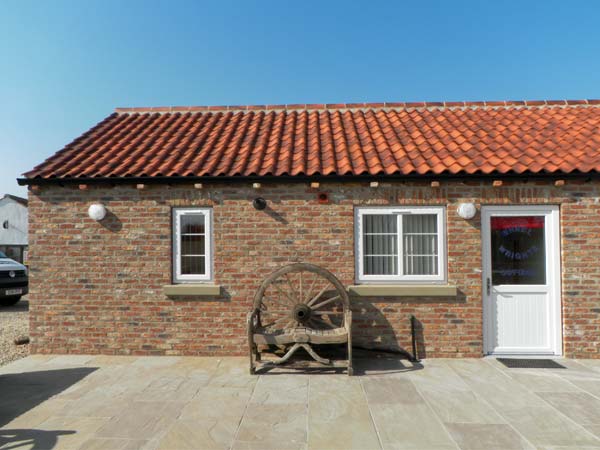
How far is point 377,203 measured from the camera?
580 centimetres

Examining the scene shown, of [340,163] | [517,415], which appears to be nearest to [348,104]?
[340,163]

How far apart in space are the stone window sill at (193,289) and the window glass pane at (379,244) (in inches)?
99.3

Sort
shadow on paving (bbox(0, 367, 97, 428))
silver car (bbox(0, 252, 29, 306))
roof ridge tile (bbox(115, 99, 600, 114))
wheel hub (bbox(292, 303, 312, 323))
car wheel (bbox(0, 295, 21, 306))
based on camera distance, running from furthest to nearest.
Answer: car wheel (bbox(0, 295, 21, 306)), silver car (bbox(0, 252, 29, 306)), roof ridge tile (bbox(115, 99, 600, 114)), wheel hub (bbox(292, 303, 312, 323)), shadow on paving (bbox(0, 367, 97, 428))

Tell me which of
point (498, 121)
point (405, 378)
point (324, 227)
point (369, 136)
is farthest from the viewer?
point (498, 121)

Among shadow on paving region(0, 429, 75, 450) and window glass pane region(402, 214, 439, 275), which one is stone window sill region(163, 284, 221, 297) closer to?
shadow on paving region(0, 429, 75, 450)

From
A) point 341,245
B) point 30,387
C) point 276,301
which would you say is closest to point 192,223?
point 276,301

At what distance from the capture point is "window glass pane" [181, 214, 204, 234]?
6051 mm

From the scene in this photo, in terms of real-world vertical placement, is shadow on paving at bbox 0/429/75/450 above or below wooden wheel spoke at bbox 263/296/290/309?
below

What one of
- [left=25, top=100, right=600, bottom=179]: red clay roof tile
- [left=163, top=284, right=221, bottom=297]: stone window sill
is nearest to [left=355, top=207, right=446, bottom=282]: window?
[left=25, top=100, right=600, bottom=179]: red clay roof tile

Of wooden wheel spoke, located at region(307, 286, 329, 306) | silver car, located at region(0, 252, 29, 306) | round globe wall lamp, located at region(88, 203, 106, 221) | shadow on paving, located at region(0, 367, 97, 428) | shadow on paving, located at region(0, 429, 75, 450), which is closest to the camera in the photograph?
shadow on paving, located at region(0, 429, 75, 450)

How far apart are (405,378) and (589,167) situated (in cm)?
428

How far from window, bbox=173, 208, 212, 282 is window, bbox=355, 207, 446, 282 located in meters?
2.61

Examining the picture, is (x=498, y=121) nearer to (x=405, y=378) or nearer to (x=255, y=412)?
(x=405, y=378)

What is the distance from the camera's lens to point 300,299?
18.8 feet
